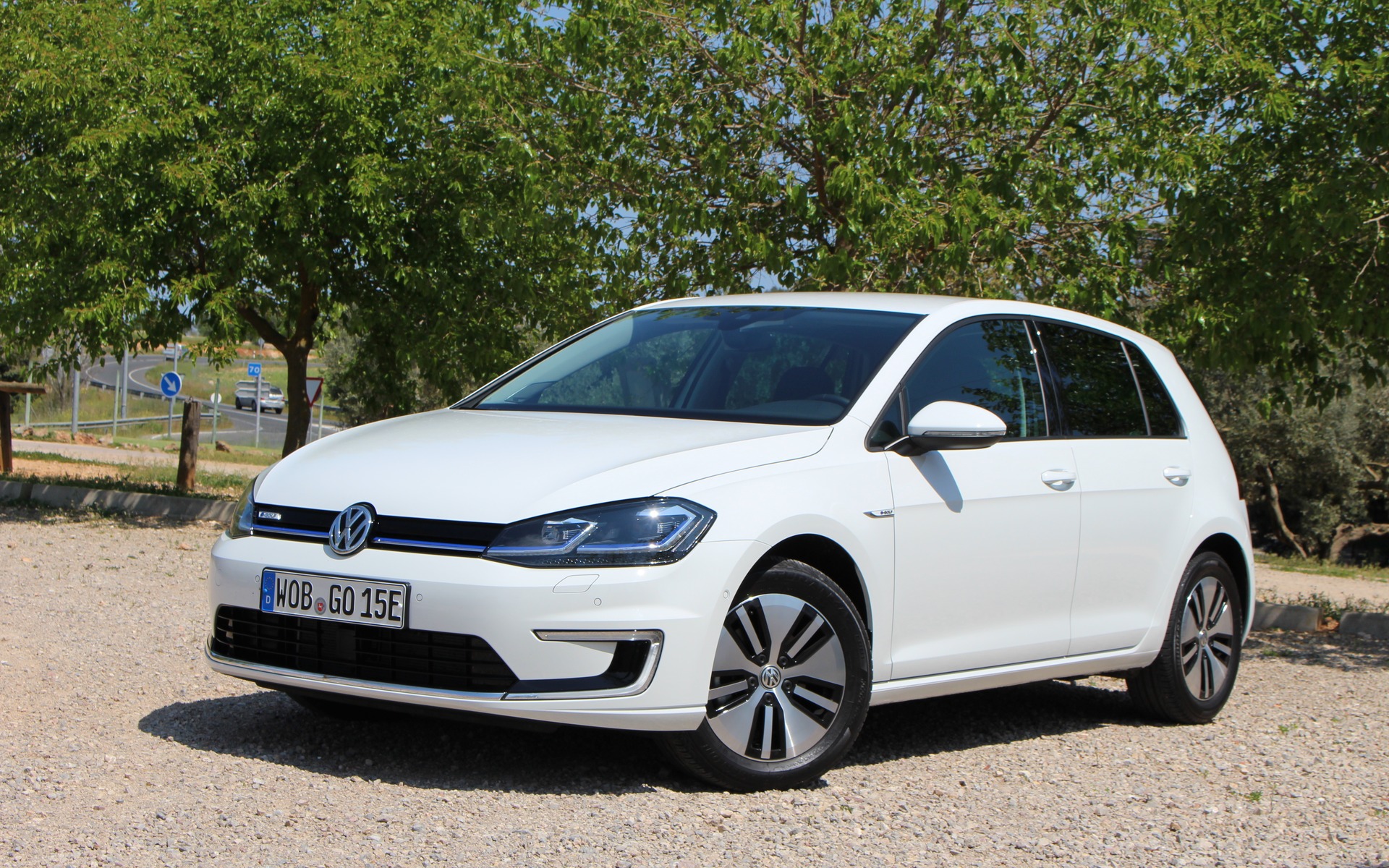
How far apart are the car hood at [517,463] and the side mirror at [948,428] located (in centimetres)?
35

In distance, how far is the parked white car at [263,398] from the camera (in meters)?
78.6

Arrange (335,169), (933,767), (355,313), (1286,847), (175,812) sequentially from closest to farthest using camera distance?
(175,812), (1286,847), (933,767), (335,169), (355,313)

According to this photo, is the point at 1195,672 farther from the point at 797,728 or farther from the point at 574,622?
the point at 574,622

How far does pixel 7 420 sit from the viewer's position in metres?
20.0

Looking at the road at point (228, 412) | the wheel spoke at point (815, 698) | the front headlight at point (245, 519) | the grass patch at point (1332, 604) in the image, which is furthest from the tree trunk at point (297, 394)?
the wheel spoke at point (815, 698)

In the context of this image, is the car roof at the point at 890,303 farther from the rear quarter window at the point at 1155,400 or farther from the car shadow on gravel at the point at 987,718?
the car shadow on gravel at the point at 987,718

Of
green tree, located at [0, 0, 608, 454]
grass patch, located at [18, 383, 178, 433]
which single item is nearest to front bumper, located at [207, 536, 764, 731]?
green tree, located at [0, 0, 608, 454]

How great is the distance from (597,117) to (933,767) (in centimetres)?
883

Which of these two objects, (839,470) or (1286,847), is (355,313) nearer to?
(839,470)

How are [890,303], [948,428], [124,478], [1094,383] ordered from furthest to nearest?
[124,478] < [1094,383] < [890,303] < [948,428]

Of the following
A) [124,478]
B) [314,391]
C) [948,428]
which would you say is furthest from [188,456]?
[314,391]

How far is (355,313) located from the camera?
16797 mm

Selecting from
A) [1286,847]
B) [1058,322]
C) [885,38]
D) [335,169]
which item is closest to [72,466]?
[335,169]

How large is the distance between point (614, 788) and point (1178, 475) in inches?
122
